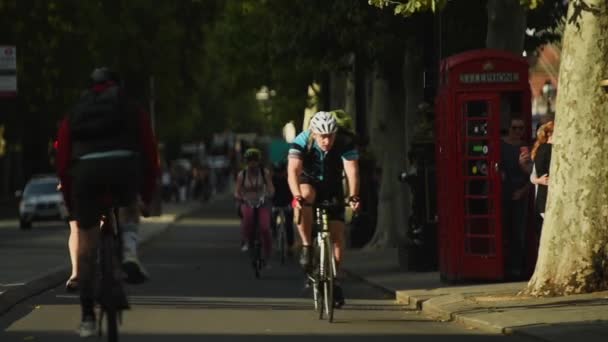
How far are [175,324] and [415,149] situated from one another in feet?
28.3

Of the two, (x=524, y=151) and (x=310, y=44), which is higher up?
(x=310, y=44)

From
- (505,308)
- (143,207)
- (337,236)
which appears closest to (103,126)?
(143,207)

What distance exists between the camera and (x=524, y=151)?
1977 centimetres

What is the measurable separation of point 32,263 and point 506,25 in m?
8.04

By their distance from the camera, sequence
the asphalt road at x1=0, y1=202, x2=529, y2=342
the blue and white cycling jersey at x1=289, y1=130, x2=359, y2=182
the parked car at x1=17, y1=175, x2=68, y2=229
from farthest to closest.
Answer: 1. the parked car at x1=17, y1=175, x2=68, y2=229
2. the blue and white cycling jersey at x1=289, y1=130, x2=359, y2=182
3. the asphalt road at x1=0, y1=202, x2=529, y2=342

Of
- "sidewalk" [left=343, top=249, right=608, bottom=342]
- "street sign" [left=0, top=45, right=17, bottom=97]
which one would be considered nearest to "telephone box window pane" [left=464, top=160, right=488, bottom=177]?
"sidewalk" [left=343, top=249, right=608, bottom=342]

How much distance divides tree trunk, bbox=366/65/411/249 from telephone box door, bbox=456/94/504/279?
10176 millimetres

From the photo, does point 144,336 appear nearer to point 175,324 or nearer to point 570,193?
point 175,324

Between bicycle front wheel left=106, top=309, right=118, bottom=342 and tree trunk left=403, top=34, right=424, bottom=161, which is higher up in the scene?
tree trunk left=403, top=34, right=424, bottom=161

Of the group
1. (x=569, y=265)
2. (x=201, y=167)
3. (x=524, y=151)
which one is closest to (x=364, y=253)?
(x=524, y=151)

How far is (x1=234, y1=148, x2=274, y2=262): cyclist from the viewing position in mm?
24234

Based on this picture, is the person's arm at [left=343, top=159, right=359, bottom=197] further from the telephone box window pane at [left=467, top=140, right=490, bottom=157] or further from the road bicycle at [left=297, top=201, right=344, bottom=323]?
the telephone box window pane at [left=467, top=140, right=490, bottom=157]

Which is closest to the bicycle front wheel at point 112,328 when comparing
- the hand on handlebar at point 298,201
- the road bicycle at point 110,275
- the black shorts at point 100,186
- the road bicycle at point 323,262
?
the road bicycle at point 110,275

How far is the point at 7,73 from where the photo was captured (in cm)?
2588
